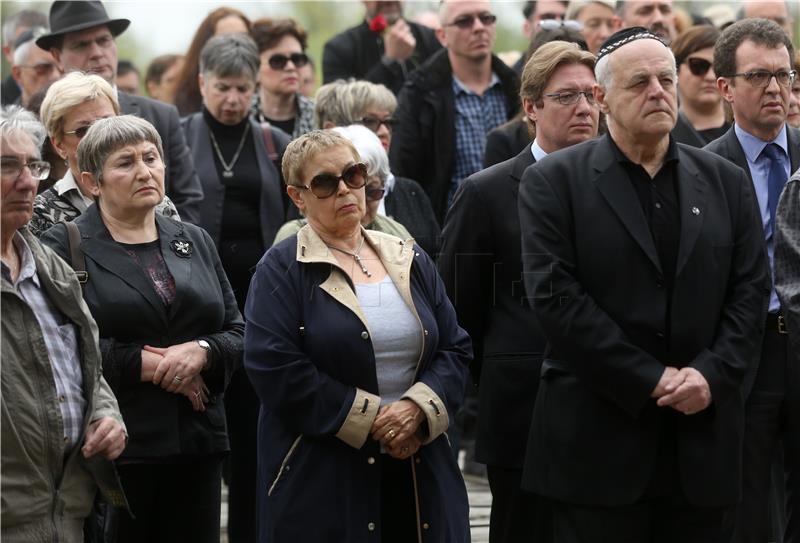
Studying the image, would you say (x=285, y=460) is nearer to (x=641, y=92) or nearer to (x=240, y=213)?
(x=641, y=92)

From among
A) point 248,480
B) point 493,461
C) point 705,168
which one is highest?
point 705,168

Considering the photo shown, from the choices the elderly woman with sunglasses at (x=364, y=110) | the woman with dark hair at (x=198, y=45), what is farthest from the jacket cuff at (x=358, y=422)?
the woman with dark hair at (x=198, y=45)

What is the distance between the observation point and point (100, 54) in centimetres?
832

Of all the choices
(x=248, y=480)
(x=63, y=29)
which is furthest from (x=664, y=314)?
(x=63, y=29)

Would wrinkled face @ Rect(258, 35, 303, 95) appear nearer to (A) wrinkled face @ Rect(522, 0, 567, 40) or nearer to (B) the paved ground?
(A) wrinkled face @ Rect(522, 0, 567, 40)

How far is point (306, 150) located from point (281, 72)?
381 centimetres

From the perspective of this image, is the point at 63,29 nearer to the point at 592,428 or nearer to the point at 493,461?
the point at 493,461

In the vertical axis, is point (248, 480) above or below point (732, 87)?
below

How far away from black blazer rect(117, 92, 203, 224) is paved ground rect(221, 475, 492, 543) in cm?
214

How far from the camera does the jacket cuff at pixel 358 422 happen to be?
213 inches

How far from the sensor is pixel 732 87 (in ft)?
23.0

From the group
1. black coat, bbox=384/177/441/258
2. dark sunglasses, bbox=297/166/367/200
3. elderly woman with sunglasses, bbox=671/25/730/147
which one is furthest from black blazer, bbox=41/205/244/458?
elderly woman with sunglasses, bbox=671/25/730/147

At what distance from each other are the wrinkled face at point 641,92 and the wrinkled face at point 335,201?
3.44ft

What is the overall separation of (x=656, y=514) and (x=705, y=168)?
4.44 ft
